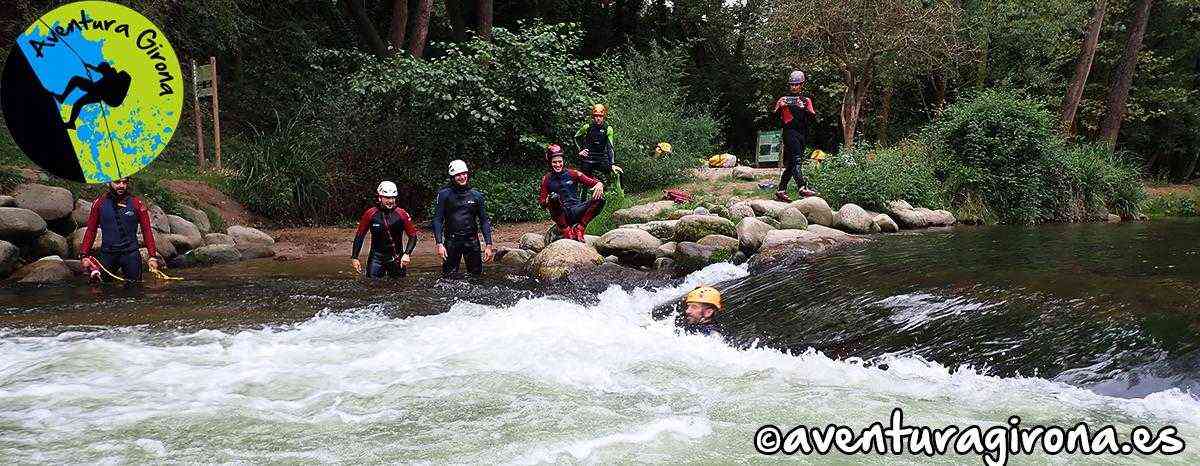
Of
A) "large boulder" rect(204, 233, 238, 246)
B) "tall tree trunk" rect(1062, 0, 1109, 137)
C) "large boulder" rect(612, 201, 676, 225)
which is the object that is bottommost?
"large boulder" rect(204, 233, 238, 246)

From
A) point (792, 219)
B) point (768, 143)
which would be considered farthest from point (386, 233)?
point (768, 143)

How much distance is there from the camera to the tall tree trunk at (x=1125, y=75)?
19.0m

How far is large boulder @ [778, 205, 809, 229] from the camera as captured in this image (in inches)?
409

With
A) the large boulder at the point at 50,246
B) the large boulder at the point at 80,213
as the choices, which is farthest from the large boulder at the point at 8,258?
the large boulder at the point at 80,213

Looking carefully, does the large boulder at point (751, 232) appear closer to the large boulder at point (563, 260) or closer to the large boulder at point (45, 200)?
the large boulder at point (563, 260)

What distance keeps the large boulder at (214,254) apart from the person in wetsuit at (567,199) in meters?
4.47

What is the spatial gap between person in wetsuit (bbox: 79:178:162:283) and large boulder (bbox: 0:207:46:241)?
1427mm

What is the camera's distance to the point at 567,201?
33.4ft

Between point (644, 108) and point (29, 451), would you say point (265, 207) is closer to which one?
point (644, 108)

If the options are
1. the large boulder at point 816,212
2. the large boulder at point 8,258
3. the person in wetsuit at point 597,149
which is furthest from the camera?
the person in wetsuit at point 597,149

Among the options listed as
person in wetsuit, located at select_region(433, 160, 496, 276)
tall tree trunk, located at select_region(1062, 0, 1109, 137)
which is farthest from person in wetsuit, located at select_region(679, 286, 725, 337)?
tall tree trunk, located at select_region(1062, 0, 1109, 137)

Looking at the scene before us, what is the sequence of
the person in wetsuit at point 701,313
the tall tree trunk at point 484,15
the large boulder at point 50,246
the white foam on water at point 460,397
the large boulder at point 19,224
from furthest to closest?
1. the tall tree trunk at point 484,15
2. the large boulder at point 50,246
3. the large boulder at point 19,224
4. the person in wetsuit at point 701,313
5. the white foam on water at point 460,397

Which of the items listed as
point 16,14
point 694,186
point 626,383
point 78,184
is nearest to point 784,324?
point 626,383

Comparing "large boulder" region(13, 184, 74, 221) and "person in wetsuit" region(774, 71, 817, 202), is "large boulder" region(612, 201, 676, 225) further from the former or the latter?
"large boulder" region(13, 184, 74, 221)
